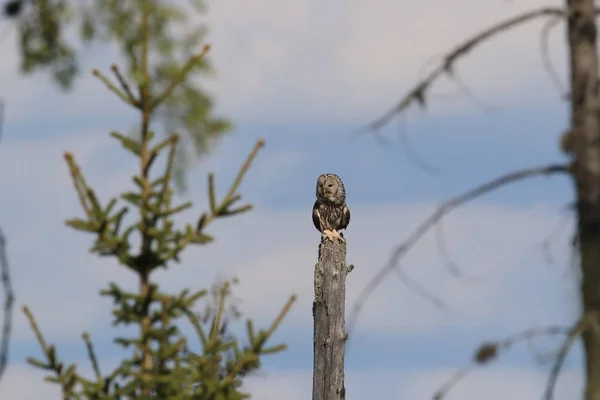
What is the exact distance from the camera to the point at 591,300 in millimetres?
6594

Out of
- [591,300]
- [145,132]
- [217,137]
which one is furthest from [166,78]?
[591,300]

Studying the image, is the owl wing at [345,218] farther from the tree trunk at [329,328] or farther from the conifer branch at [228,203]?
the conifer branch at [228,203]

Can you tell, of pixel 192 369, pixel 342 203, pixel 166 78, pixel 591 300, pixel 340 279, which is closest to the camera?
pixel 591 300

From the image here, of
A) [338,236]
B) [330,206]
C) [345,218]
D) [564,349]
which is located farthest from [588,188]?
[330,206]

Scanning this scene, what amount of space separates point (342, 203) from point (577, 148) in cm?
558

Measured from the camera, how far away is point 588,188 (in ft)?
21.9

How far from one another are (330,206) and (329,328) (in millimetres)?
1874

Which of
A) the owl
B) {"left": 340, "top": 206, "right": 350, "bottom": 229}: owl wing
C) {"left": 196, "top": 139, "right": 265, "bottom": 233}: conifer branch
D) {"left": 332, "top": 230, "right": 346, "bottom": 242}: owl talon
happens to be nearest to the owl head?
the owl

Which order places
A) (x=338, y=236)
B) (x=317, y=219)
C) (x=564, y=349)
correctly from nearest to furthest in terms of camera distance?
(x=564, y=349), (x=338, y=236), (x=317, y=219)

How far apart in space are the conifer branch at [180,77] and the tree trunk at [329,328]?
12.1 ft

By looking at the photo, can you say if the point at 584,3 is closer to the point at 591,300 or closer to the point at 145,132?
the point at 591,300

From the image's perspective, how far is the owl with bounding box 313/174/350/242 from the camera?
11.8 metres

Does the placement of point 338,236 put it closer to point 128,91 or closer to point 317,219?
point 317,219

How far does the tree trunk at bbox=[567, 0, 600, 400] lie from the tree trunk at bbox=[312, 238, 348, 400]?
14.3 feet
